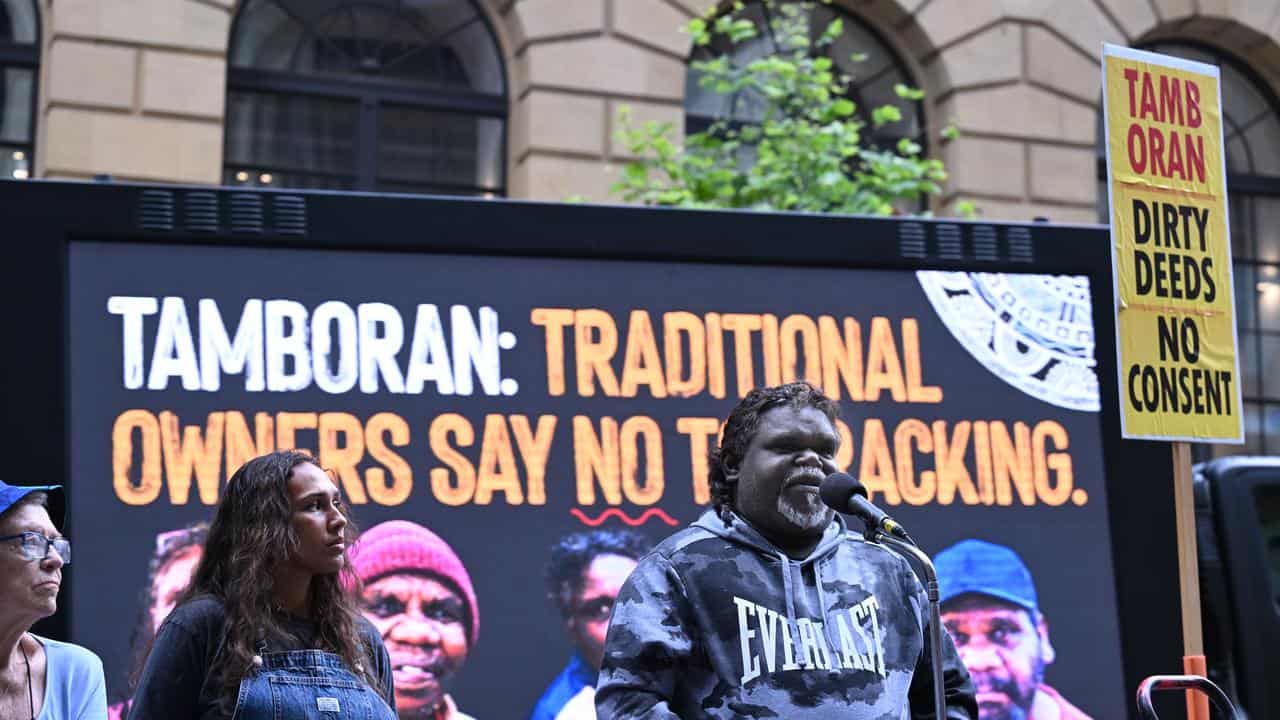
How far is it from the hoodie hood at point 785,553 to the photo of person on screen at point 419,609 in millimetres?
2038

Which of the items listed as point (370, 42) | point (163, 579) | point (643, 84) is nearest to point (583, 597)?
point (163, 579)

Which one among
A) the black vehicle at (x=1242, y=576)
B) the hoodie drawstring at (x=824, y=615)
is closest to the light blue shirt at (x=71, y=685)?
the hoodie drawstring at (x=824, y=615)

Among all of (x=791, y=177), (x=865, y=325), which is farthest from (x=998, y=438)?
(x=791, y=177)

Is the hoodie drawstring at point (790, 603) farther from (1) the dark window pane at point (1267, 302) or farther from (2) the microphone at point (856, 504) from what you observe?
(1) the dark window pane at point (1267, 302)

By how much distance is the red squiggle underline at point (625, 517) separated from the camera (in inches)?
237

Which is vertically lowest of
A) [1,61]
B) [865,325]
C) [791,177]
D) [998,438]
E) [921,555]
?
[921,555]

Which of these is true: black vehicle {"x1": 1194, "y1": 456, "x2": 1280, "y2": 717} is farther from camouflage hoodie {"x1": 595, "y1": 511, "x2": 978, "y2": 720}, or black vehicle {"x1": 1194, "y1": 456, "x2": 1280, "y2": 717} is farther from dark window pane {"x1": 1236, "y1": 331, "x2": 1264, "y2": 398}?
dark window pane {"x1": 1236, "y1": 331, "x2": 1264, "y2": 398}

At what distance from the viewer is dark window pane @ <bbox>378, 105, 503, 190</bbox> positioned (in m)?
15.0

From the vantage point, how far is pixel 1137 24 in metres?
16.8

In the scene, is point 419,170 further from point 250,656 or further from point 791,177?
point 250,656

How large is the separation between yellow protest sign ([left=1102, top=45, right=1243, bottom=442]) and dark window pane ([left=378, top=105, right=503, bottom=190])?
9.78 m

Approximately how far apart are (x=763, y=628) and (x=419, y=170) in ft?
38.6

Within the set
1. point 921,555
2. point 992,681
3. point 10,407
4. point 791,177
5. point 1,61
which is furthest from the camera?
point 1,61

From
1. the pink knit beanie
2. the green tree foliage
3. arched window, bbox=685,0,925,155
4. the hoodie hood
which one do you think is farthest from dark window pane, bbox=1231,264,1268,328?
the hoodie hood
